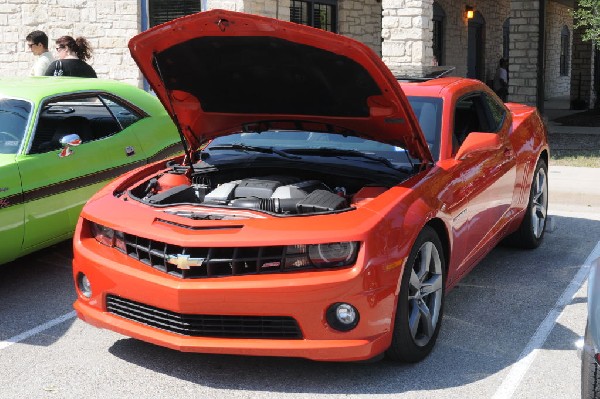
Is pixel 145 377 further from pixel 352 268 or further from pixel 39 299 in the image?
pixel 39 299

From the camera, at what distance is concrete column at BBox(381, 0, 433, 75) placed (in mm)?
13562

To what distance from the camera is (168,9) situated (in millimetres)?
14898

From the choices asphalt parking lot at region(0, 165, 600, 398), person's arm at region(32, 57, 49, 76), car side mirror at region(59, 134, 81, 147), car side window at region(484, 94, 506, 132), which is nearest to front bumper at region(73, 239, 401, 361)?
asphalt parking lot at region(0, 165, 600, 398)

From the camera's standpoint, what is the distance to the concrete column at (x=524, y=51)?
58.1ft

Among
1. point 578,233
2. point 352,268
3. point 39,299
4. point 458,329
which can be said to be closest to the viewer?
point 352,268

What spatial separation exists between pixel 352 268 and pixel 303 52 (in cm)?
129

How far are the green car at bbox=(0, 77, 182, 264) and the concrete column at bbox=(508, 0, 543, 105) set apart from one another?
11.8 metres

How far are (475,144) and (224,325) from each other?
205 centimetres

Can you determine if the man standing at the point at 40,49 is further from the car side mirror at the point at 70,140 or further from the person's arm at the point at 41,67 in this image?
the car side mirror at the point at 70,140

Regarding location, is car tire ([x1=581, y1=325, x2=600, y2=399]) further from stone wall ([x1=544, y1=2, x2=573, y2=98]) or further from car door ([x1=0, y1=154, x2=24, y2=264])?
stone wall ([x1=544, y1=2, x2=573, y2=98])

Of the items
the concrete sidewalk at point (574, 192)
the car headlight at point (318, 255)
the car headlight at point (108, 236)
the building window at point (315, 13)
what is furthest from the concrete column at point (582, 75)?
the car headlight at point (318, 255)

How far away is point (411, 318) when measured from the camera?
450 cm

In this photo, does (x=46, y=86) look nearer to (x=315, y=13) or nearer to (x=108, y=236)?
(x=108, y=236)

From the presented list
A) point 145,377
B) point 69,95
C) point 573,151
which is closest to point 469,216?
point 145,377
